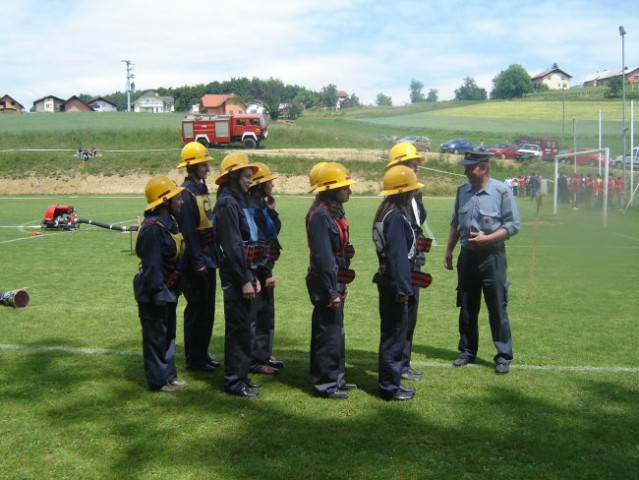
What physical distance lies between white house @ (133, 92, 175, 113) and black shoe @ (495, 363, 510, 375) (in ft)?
516

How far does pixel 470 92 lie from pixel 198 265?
14007 cm

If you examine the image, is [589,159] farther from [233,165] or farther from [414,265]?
[233,165]

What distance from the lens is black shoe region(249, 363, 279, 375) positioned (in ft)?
23.1

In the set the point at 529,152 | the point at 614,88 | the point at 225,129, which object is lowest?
the point at 529,152

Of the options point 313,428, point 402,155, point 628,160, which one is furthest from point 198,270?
point 628,160

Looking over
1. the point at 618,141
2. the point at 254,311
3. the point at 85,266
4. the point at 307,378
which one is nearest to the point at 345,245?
the point at 254,311

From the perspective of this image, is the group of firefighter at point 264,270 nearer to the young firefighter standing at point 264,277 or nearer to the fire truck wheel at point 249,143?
the young firefighter standing at point 264,277

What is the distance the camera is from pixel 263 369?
704 centimetres

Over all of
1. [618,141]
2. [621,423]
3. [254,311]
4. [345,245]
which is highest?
[618,141]

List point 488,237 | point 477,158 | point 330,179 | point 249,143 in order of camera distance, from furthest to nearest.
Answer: point 249,143
point 477,158
point 488,237
point 330,179

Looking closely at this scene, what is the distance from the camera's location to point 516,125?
7238cm

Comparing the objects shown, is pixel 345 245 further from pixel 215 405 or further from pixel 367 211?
pixel 367 211

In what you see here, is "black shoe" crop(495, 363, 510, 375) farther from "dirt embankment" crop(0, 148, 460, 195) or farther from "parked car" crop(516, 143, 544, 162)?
"parked car" crop(516, 143, 544, 162)

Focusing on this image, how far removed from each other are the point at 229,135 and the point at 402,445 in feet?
166
